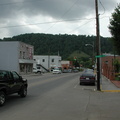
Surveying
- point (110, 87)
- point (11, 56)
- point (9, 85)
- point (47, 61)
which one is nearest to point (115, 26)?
point (110, 87)

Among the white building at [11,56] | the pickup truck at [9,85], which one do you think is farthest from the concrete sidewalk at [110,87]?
the white building at [11,56]

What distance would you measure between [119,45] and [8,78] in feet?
27.4

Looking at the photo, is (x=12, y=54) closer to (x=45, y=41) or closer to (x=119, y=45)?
(x=45, y=41)

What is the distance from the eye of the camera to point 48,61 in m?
86.8

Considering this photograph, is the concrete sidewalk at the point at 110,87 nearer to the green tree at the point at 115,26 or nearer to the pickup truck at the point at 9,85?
the green tree at the point at 115,26

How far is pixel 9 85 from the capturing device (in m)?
10.3

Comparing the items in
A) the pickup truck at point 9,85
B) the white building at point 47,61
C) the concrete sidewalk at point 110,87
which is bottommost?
the concrete sidewalk at point 110,87

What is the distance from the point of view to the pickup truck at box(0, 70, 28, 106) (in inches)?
380

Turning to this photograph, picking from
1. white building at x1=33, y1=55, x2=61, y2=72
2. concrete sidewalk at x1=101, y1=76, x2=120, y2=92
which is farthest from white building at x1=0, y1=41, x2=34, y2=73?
white building at x1=33, y1=55, x2=61, y2=72

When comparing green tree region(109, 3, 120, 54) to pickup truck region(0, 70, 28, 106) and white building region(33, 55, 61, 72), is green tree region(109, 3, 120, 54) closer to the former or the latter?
pickup truck region(0, 70, 28, 106)

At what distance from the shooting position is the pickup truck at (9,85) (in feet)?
31.7

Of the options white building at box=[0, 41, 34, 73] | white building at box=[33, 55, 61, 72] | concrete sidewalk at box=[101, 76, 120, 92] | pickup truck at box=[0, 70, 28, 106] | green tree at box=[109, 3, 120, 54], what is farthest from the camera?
white building at box=[33, 55, 61, 72]

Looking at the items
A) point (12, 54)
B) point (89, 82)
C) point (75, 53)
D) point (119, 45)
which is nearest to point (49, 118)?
point (119, 45)

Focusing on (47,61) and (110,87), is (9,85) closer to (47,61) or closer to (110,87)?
(110,87)
